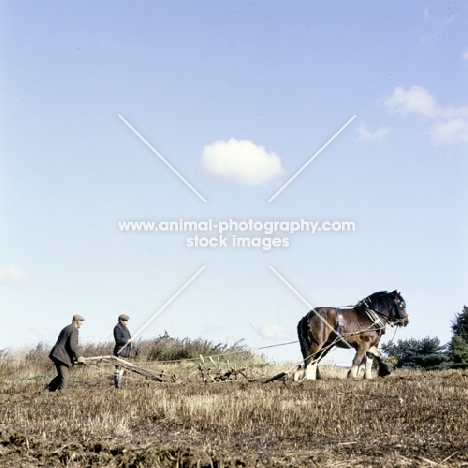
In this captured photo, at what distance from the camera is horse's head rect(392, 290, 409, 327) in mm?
18163

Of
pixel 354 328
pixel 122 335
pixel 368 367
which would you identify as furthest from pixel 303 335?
pixel 122 335

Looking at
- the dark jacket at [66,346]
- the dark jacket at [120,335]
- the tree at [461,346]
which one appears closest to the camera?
the dark jacket at [66,346]

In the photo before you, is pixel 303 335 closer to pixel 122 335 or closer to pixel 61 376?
pixel 122 335

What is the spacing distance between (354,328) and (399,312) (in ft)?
4.42

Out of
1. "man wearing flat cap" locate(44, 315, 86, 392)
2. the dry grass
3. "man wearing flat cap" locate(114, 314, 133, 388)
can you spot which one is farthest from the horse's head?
"man wearing flat cap" locate(44, 315, 86, 392)

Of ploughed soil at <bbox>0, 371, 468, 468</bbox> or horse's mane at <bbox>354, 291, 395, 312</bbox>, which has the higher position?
horse's mane at <bbox>354, 291, 395, 312</bbox>

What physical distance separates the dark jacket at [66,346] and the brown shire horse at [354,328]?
4659 mm

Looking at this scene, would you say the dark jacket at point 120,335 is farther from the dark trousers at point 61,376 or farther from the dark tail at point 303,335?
the dark tail at point 303,335

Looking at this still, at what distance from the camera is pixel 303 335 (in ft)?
56.5

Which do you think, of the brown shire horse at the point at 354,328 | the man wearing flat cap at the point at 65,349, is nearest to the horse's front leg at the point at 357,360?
the brown shire horse at the point at 354,328

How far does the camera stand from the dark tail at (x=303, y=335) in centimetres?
1712

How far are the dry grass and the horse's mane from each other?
2969mm

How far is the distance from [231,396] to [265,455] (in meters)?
5.21

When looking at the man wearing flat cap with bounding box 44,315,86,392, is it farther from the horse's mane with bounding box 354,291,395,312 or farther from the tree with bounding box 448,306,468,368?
the tree with bounding box 448,306,468,368
